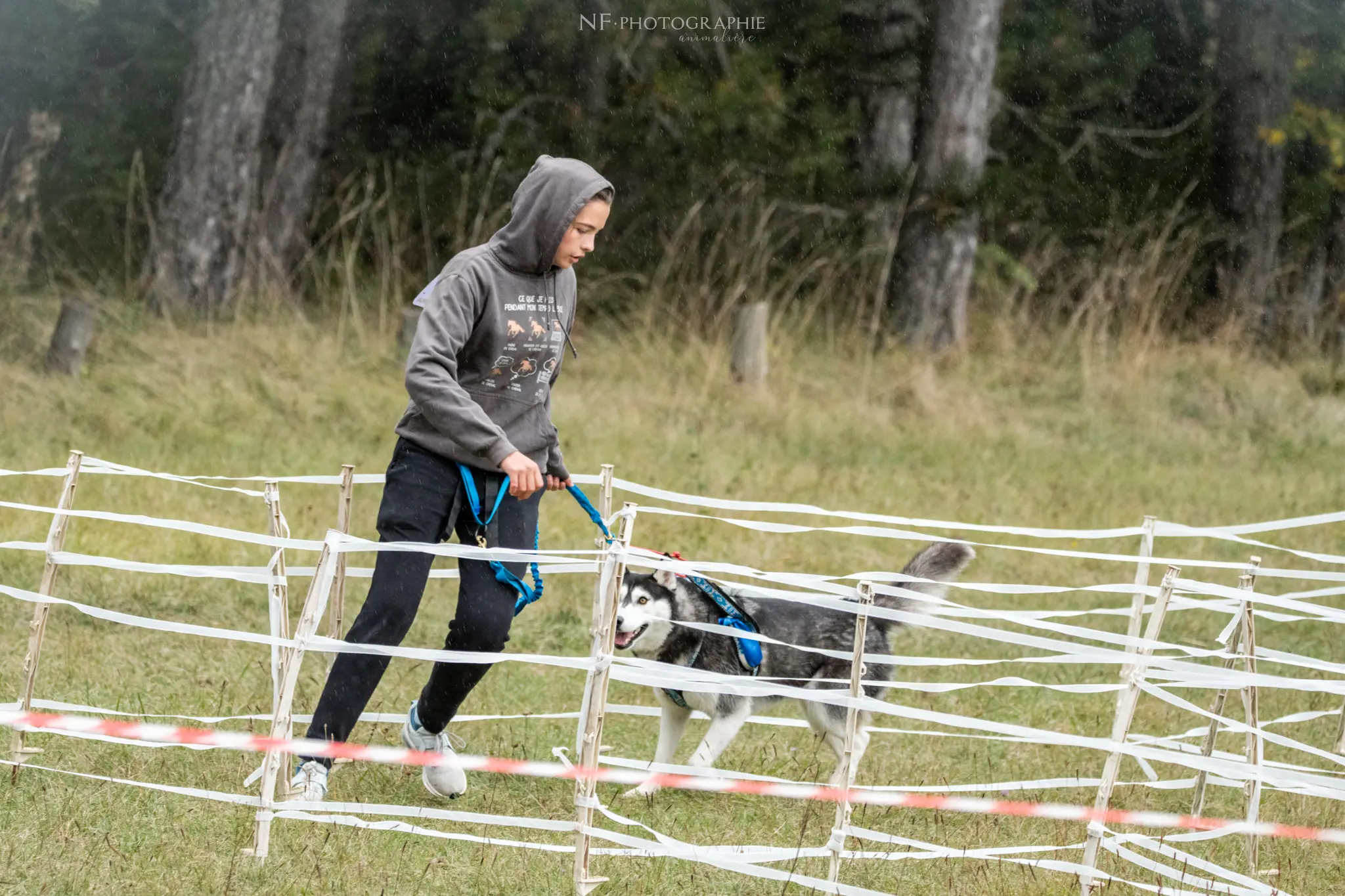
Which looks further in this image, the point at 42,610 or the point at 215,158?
the point at 215,158

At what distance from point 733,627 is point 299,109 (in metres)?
12.6

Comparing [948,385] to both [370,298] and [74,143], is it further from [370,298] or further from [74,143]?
[74,143]

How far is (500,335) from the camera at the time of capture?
14.5 feet

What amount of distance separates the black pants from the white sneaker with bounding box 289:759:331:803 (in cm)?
6

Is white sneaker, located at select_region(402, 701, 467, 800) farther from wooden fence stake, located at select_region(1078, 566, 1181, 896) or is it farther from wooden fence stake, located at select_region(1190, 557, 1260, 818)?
wooden fence stake, located at select_region(1190, 557, 1260, 818)

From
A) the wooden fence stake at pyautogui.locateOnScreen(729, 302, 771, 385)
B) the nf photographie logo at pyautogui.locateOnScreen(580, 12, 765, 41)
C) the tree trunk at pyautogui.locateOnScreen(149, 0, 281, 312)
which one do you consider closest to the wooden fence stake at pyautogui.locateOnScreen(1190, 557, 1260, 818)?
the wooden fence stake at pyautogui.locateOnScreen(729, 302, 771, 385)

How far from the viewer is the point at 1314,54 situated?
18672 millimetres

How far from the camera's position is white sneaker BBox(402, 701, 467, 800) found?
460 centimetres

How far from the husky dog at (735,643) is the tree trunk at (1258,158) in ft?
44.6

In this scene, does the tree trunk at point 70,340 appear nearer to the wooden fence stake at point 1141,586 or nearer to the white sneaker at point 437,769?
the white sneaker at point 437,769

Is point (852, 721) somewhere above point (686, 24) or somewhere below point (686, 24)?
below

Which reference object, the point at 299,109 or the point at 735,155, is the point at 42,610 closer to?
the point at 299,109

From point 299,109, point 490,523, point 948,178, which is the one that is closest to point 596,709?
point 490,523

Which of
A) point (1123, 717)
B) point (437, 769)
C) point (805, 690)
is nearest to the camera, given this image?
point (1123, 717)
